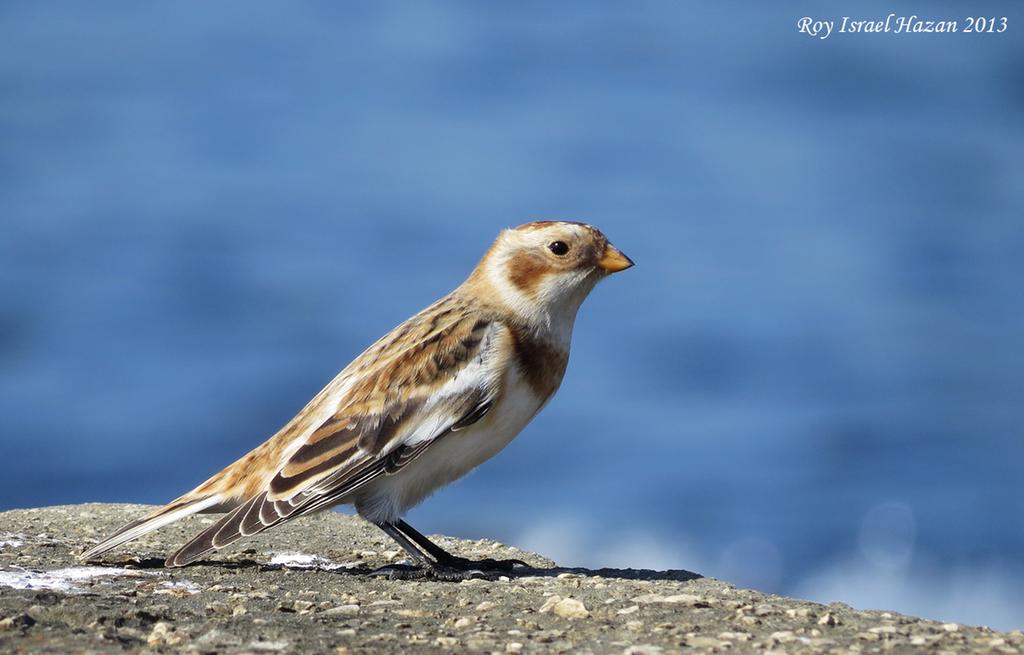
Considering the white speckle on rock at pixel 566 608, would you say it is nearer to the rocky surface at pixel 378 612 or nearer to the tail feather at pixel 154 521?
the rocky surface at pixel 378 612

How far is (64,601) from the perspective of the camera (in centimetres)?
482

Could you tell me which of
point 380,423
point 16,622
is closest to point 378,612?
point 380,423

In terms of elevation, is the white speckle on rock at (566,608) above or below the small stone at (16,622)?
above

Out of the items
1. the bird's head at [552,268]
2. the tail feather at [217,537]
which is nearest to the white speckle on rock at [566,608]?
the tail feather at [217,537]

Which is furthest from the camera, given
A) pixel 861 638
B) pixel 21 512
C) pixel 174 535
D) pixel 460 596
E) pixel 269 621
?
pixel 21 512

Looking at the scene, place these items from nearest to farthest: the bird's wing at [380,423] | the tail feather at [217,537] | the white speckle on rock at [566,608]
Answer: the white speckle on rock at [566,608], the tail feather at [217,537], the bird's wing at [380,423]

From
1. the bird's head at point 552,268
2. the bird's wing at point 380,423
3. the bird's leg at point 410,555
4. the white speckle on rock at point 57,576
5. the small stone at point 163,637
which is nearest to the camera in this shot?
the small stone at point 163,637

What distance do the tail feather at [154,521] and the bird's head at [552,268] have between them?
1.54 metres

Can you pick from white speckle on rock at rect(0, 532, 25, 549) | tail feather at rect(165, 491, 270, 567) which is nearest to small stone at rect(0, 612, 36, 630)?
tail feather at rect(165, 491, 270, 567)

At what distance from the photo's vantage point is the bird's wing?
5.73 meters

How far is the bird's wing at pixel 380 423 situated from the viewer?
226 inches

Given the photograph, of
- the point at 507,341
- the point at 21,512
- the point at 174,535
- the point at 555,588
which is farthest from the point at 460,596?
the point at 21,512

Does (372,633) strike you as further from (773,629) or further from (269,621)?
(773,629)

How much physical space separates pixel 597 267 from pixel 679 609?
189 cm
